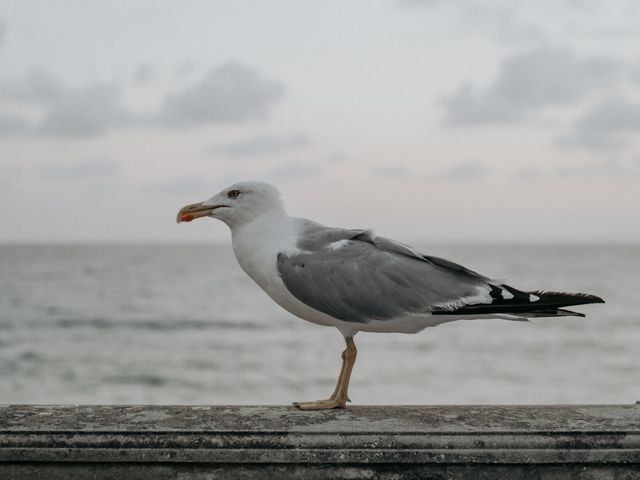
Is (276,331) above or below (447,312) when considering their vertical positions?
below

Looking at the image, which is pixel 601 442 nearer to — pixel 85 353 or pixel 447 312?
pixel 447 312

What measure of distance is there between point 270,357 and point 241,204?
1764 cm

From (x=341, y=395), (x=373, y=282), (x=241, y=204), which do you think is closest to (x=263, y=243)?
(x=241, y=204)

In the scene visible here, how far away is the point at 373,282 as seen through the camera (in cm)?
365

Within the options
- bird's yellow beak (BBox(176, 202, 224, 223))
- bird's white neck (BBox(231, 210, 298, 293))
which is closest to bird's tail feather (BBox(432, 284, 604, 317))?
bird's white neck (BBox(231, 210, 298, 293))

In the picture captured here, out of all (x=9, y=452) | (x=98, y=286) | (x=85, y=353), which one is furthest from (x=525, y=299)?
(x=98, y=286)

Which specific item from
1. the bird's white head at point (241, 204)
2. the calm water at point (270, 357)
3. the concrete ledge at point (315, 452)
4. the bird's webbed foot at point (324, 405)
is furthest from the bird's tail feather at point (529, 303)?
the calm water at point (270, 357)

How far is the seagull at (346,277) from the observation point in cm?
359

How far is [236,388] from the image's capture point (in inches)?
671

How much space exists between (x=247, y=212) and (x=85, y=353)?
19.3 m

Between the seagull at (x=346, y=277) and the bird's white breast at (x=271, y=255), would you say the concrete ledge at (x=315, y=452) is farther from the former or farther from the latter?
the bird's white breast at (x=271, y=255)

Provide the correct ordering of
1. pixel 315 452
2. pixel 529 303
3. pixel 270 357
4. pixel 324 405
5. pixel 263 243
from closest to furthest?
pixel 315 452, pixel 529 303, pixel 324 405, pixel 263 243, pixel 270 357

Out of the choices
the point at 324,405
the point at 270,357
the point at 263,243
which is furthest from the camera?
the point at 270,357

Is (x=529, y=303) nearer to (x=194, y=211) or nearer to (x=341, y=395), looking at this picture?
(x=341, y=395)
